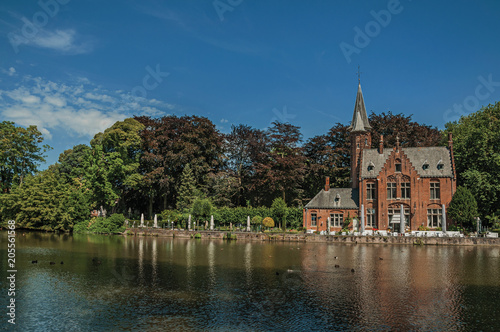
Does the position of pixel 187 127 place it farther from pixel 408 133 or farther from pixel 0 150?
pixel 408 133

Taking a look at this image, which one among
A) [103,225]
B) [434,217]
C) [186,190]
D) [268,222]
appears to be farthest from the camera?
[186,190]

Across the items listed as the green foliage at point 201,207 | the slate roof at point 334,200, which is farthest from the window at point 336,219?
the green foliage at point 201,207

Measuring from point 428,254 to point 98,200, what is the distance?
1622 inches

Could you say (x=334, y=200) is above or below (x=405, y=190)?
below

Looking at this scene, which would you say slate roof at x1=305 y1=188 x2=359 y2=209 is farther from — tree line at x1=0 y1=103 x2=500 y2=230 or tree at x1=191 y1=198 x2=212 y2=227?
tree at x1=191 y1=198 x2=212 y2=227

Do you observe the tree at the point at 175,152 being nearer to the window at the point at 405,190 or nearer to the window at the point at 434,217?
the window at the point at 405,190

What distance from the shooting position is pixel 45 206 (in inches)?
1987

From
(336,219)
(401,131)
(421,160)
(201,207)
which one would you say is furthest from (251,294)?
(401,131)

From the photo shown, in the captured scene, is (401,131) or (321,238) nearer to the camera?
(321,238)

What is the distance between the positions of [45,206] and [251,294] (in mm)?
43243

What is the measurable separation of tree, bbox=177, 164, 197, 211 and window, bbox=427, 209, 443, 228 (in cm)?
2933

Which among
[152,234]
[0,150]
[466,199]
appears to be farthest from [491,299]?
[0,150]

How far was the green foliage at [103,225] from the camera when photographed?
159 feet

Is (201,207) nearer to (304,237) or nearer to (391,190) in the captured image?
(304,237)
